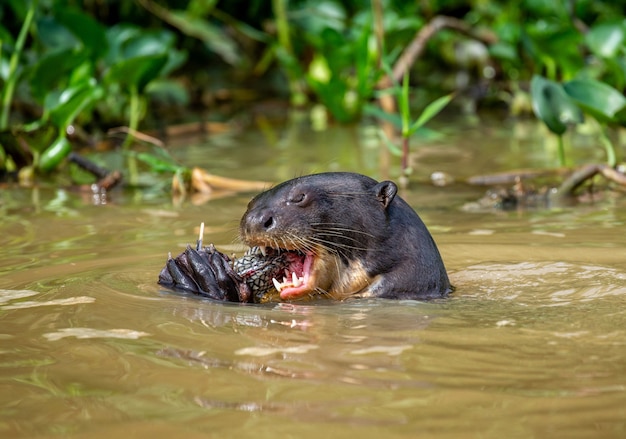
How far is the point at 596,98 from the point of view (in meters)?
6.57

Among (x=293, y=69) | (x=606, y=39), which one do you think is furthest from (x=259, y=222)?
(x=293, y=69)

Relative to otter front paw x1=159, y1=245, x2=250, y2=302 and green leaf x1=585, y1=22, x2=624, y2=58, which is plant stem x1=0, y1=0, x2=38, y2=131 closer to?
otter front paw x1=159, y1=245, x2=250, y2=302

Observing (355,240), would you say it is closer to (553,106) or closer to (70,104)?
(553,106)

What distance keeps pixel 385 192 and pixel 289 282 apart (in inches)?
19.9

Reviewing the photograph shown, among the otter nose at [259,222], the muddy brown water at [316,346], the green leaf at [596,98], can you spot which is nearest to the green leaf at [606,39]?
the green leaf at [596,98]

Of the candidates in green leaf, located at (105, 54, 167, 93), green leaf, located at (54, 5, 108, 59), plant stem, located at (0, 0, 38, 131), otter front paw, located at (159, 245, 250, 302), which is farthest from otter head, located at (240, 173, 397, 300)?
green leaf, located at (54, 5, 108, 59)

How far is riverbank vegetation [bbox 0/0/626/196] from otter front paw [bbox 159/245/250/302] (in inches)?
92.3

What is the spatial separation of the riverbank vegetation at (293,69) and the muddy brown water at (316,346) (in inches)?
55.3

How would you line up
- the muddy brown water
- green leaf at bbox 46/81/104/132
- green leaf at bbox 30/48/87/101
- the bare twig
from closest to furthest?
the muddy brown water
green leaf at bbox 46/81/104/132
green leaf at bbox 30/48/87/101
the bare twig

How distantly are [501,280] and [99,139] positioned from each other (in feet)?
17.9

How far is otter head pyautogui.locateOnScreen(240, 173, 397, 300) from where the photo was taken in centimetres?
404

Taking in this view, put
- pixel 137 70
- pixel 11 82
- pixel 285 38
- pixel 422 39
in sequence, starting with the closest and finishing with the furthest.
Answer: pixel 11 82 < pixel 137 70 < pixel 422 39 < pixel 285 38

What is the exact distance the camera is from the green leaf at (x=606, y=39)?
8.27 meters

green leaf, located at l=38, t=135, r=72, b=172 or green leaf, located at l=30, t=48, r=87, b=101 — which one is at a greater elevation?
green leaf, located at l=30, t=48, r=87, b=101
